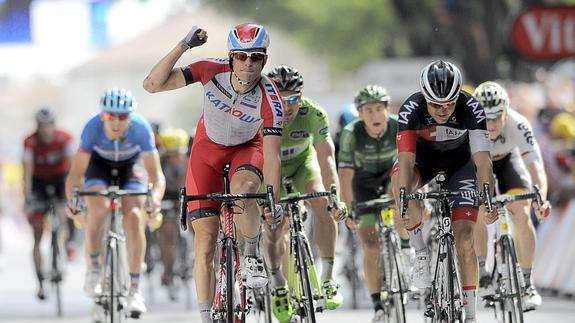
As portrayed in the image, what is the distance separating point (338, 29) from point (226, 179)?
42.5 meters

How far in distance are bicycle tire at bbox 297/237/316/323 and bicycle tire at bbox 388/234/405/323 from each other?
1691mm

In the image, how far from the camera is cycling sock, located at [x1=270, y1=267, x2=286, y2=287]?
529 inches

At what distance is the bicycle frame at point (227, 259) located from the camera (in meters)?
10.8

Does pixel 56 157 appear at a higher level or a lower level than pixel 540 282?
higher

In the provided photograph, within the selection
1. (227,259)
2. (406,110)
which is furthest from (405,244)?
(227,259)

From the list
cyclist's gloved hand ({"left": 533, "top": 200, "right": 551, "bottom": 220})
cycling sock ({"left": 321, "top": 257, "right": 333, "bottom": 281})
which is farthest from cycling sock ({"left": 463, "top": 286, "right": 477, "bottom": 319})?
cycling sock ({"left": 321, "top": 257, "right": 333, "bottom": 281})

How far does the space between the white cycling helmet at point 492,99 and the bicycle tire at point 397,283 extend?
1335 millimetres

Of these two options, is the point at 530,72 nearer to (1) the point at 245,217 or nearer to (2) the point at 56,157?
(2) the point at 56,157

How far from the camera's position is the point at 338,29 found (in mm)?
53750

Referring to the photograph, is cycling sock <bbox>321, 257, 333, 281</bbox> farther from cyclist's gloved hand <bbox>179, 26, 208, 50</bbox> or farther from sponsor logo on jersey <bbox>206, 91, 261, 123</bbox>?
cyclist's gloved hand <bbox>179, 26, 208, 50</bbox>

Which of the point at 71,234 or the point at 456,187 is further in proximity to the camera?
the point at 71,234

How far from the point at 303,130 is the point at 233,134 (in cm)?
237

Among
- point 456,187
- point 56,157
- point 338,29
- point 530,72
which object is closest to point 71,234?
point 56,157

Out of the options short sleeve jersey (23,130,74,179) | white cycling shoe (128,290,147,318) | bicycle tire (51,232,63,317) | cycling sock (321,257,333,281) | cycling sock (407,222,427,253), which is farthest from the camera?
short sleeve jersey (23,130,74,179)
